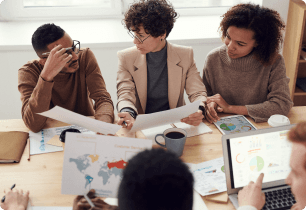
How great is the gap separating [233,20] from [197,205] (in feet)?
3.52

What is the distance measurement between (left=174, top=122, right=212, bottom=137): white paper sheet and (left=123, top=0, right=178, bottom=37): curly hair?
56 cm

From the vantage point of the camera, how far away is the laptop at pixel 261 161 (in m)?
0.91

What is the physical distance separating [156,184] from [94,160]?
0.44 m

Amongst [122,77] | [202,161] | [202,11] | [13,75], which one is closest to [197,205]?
[202,161]

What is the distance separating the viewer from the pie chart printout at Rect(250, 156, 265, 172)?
93cm

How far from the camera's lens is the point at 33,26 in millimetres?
2576

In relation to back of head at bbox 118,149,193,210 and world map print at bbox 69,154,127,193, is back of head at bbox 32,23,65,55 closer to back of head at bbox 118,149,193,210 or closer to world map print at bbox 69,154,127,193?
world map print at bbox 69,154,127,193

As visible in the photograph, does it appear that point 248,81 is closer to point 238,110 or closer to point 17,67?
point 238,110

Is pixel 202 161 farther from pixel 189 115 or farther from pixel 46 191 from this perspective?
pixel 46 191

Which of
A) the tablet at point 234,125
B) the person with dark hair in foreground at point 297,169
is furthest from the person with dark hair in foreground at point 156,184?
the tablet at point 234,125

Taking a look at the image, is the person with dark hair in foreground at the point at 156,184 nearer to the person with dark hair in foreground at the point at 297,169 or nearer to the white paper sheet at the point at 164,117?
the person with dark hair in foreground at the point at 297,169

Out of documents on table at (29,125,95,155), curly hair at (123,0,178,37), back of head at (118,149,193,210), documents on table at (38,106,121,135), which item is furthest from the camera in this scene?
curly hair at (123,0,178,37)

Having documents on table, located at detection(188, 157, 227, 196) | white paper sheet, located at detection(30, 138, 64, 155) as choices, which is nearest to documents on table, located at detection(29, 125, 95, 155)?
white paper sheet, located at detection(30, 138, 64, 155)

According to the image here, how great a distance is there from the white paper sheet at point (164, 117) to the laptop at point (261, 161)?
0.99 ft
